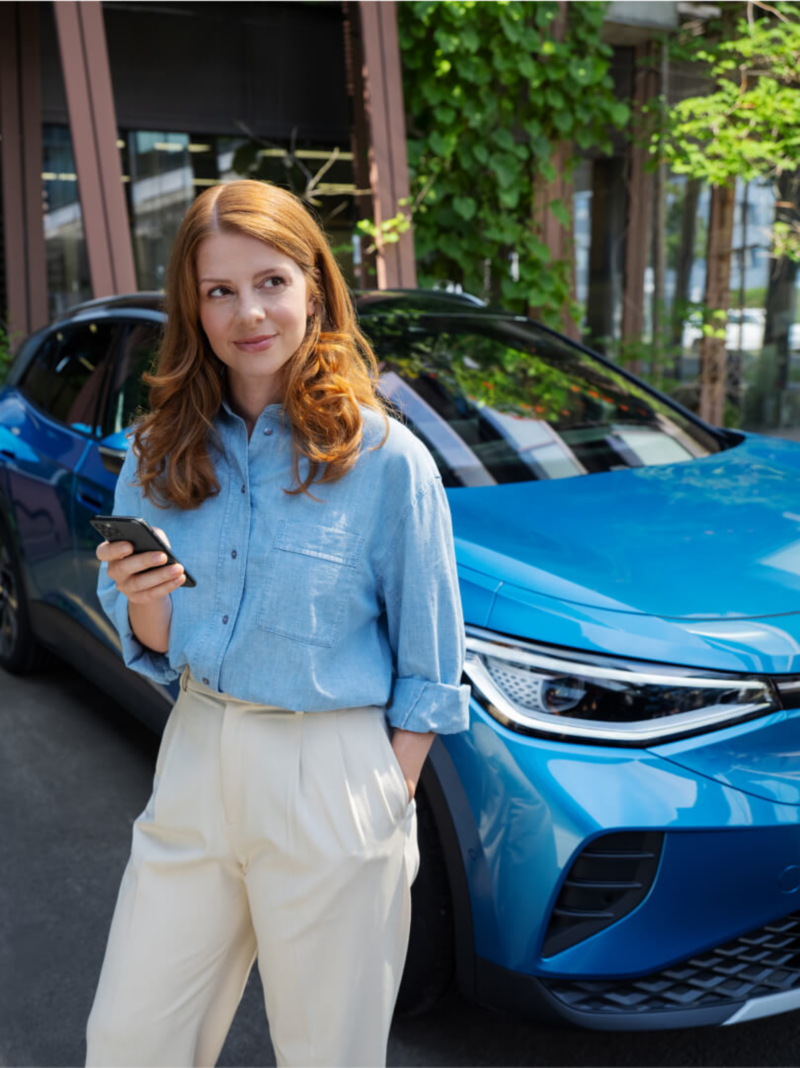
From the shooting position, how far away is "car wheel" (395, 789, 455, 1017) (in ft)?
7.09

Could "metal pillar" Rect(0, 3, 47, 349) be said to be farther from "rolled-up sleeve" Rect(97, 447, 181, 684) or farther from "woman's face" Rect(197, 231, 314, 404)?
"woman's face" Rect(197, 231, 314, 404)

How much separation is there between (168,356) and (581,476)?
5.22ft

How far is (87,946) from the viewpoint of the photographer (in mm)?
2750

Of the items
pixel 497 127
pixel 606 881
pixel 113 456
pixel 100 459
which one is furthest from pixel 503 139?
pixel 606 881

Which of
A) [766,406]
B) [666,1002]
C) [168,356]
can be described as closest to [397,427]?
[168,356]

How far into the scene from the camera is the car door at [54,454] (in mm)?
3619

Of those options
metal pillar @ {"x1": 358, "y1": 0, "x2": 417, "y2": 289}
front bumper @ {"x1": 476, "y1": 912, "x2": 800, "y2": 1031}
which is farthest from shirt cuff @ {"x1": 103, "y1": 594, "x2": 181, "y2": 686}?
metal pillar @ {"x1": 358, "y1": 0, "x2": 417, "y2": 289}

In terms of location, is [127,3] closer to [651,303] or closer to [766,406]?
[651,303]

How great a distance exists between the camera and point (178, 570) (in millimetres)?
1496

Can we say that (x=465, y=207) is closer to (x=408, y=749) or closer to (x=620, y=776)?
(x=620, y=776)

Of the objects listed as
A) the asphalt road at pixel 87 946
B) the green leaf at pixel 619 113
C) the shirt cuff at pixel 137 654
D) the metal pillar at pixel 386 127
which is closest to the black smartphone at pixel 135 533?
the shirt cuff at pixel 137 654

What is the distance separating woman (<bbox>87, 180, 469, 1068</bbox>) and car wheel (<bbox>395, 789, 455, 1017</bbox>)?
0.53 m

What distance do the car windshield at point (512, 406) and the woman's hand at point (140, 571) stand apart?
1.45m

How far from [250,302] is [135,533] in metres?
0.37
